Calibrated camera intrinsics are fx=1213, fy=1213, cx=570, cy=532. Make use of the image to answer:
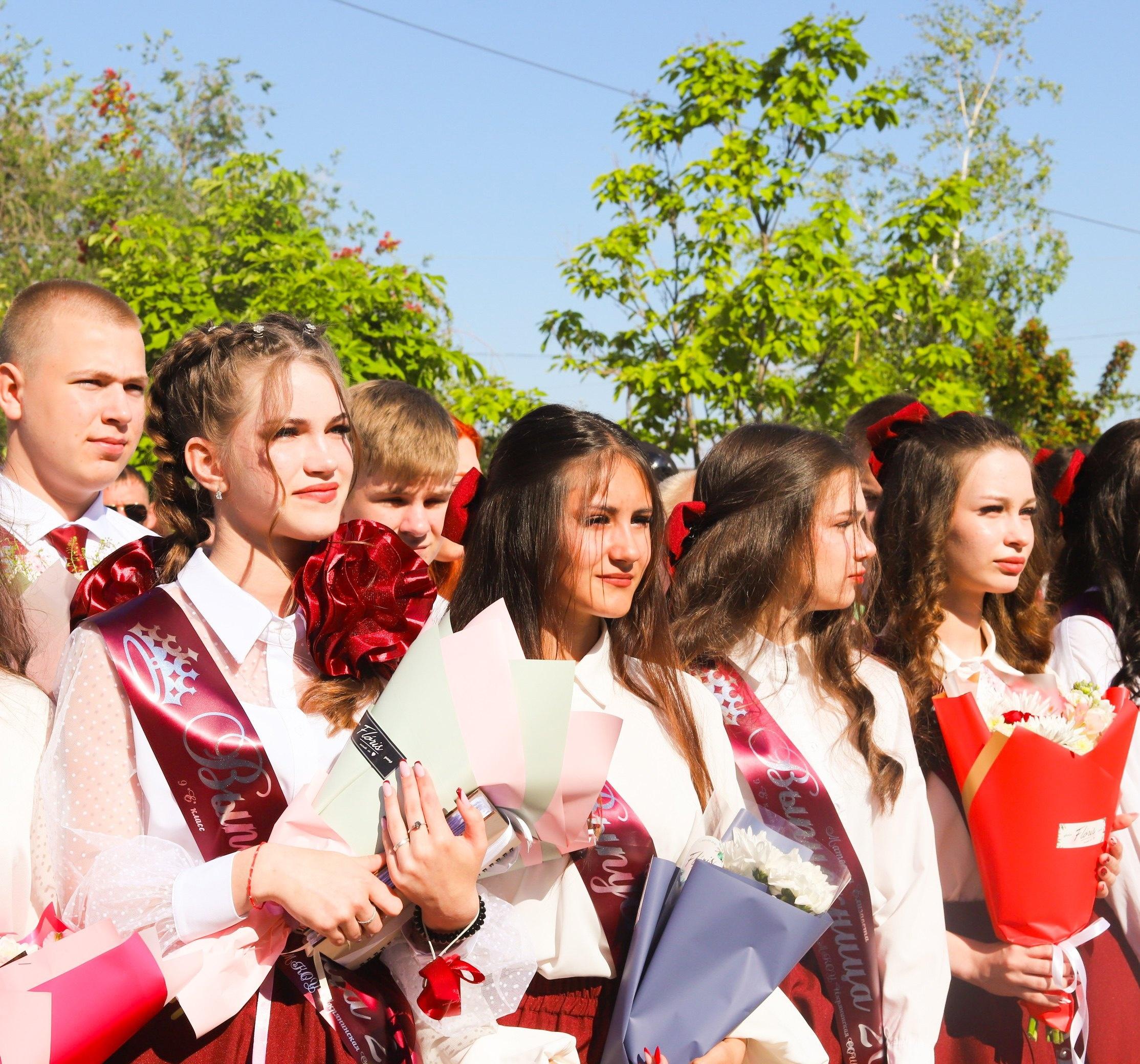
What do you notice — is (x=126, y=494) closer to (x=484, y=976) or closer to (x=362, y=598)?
(x=362, y=598)

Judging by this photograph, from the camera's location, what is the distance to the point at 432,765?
184 centimetres

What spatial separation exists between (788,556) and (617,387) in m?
3.93

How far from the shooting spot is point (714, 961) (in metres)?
1.99

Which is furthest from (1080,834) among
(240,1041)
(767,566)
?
(240,1041)

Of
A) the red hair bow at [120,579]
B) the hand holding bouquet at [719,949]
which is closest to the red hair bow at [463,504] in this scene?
the red hair bow at [120,579]

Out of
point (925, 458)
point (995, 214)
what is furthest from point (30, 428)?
point (995, 214)

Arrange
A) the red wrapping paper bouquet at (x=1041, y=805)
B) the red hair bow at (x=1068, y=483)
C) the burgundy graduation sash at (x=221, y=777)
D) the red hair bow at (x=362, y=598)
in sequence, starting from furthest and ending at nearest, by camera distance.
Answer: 1. the red hair bow at (x=1068, y=483)
2. the red wrapping paper bouquet at (x=1041, y=805)
3. the red hair bow at (x=362, y=598)
4. the burgundy graduation sash at (x=221, y=777)

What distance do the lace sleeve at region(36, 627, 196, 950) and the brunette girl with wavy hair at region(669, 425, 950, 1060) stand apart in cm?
127

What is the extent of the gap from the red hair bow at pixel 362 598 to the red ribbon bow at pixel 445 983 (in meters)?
0.52

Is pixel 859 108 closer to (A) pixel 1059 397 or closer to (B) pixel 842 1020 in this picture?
(B) pixel 842 1020

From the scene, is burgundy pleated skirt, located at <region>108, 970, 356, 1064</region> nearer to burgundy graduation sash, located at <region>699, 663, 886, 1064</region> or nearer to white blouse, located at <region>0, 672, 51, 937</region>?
white blouse, located at <region>0, 672, 51, 937</region>

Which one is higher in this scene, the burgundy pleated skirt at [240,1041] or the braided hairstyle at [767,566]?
the braided hairstyle at [767,566]

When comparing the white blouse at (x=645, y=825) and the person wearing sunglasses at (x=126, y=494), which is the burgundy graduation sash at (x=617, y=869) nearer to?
the white blouse at (x=645, y=825)

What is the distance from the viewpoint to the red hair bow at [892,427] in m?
3.47
